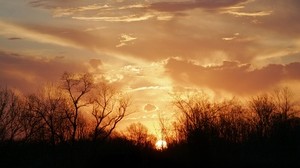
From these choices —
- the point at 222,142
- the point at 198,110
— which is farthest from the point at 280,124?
the point at 222,142

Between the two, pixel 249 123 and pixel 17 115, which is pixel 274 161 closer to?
pixel 249 123

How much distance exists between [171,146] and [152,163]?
27.4 ft

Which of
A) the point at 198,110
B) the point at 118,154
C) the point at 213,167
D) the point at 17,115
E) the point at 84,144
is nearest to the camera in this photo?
the point at 118,154

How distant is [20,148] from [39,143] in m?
7.73

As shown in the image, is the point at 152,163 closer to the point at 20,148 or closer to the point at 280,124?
the point at 20,148

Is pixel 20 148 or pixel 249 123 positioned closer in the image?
pixel 20 148

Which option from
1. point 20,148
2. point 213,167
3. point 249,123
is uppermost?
point 249,123

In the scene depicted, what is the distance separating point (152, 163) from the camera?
4722cm

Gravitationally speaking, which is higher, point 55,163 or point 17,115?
point 17,115

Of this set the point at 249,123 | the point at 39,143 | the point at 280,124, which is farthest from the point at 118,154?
the point at 249,123

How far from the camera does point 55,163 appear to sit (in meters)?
54.9

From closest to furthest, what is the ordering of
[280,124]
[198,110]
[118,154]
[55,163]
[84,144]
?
[118,154] → [55,163] → [198,110] → [84,144] → [280,124]

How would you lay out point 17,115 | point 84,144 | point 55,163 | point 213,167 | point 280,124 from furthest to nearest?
point 17,115 → point 280,124 → point 84,144 → point 55,163 → point 213,167

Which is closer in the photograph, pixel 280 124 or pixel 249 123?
pixel 280 124
